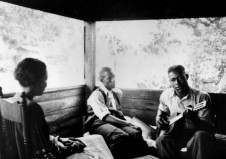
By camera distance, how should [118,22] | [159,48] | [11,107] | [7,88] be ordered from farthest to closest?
1. [118,22]
2. [159,48]
3. [7,88]
4. [11,107]

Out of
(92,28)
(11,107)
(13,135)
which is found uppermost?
(92,28)

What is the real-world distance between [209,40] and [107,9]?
7.37 ft

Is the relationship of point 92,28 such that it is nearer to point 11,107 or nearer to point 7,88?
point 7,88

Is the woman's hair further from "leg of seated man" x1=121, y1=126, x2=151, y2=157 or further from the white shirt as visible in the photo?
"leg of seated man" x1=121, y1=126, x2=151, y2=157

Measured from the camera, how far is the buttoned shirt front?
148 inches

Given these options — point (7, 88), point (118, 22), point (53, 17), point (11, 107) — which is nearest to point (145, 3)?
point (118, 22)

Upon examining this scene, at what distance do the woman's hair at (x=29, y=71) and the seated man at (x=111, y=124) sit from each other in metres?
1.92

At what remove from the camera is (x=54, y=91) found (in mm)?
4742

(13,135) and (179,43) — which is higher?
(179,43)

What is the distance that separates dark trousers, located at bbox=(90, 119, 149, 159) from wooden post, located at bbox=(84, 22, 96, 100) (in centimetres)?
164

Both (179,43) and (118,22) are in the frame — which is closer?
(179,43)

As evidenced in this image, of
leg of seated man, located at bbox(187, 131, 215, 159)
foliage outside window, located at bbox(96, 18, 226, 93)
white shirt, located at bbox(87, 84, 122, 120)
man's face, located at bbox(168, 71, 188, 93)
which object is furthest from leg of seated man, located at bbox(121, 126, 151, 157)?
foliage outside window, located at bbox(96, 18, 226, 93)

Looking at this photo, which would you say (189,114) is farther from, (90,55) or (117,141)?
(90,55)

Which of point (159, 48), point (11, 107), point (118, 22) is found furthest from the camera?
point (118, 22)
